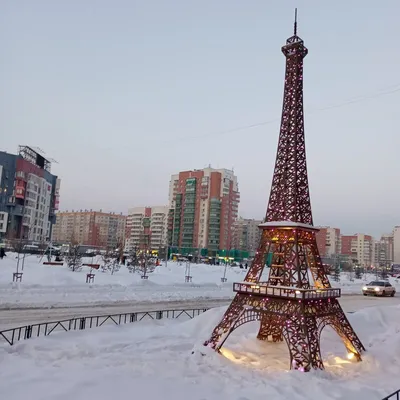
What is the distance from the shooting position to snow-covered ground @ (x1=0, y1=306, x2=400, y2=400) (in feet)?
34.7

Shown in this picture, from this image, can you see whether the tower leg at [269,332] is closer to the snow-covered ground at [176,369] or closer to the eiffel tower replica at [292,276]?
the eiffel tower replica at [292,276]

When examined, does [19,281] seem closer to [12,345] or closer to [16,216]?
[12,345]

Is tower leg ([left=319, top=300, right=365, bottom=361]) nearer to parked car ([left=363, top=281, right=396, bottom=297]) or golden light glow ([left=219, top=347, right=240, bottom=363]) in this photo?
golden light glow ([left=219, top=347, right=240, bottom=363])

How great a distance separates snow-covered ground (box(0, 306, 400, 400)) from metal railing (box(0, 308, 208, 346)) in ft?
3.68

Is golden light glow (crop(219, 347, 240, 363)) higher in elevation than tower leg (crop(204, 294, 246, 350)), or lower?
lower

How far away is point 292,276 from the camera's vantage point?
14141 millimetres

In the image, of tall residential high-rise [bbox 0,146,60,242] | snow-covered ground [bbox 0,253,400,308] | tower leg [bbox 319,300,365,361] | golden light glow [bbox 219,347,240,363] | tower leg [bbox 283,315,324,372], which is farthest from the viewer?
tall residential high-rise [bbox 0,146,60,242]

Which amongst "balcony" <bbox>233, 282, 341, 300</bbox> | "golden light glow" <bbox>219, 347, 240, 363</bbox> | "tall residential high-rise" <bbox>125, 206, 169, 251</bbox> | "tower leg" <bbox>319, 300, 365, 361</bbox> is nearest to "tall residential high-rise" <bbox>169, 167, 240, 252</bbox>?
"tall residential high-rise" <bbox>125, 206, 169, 251</bbox>

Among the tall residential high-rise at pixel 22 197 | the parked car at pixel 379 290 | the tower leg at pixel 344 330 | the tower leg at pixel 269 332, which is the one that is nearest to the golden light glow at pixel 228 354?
the tower leg at pixel 269 332

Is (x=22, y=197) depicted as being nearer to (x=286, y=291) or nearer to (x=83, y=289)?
(x=83, y=289)

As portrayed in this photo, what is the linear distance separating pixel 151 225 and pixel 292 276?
480 ft

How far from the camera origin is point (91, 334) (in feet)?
54.2

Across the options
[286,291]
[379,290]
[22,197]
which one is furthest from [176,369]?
[22,197]

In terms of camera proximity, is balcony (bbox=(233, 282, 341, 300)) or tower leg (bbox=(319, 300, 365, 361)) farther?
tower leg (bbox=(319, 300, 365, 361))
